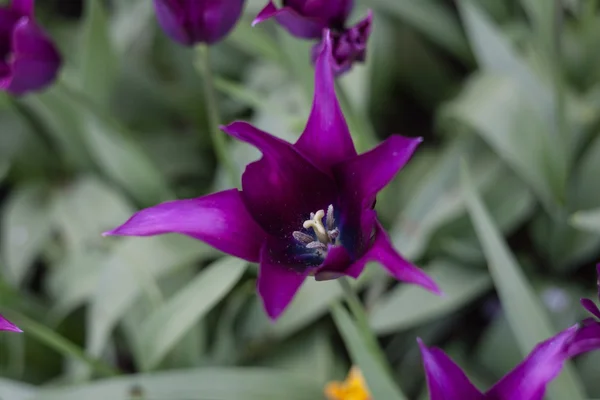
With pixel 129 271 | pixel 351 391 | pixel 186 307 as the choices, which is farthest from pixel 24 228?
pixel 351 391

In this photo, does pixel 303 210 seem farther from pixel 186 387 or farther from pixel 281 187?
pixel 186 387

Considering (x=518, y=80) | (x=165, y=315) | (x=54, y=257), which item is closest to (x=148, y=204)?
(x=54, y=257)

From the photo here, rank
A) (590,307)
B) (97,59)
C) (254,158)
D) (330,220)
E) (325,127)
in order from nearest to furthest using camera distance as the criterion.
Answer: (590,307) < (325,127) < (330,220) < (254,158) < (97,59)

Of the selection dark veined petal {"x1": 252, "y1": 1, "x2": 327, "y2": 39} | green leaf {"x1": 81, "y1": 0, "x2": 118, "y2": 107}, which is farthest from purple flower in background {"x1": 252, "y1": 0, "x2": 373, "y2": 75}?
green leaf {"x1": 81, "y1": 0, "x2": 118, "y2": 107}

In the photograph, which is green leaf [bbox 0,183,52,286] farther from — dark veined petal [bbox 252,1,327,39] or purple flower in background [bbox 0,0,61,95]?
dark veined petal [bbox 252,1,327,39]

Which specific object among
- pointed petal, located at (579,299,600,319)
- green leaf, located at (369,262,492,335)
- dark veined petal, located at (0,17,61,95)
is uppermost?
dark veined petal, located at (0,17,61,95)

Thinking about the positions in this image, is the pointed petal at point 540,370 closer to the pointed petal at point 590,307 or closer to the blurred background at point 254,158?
the pointed petal at point 590,307
